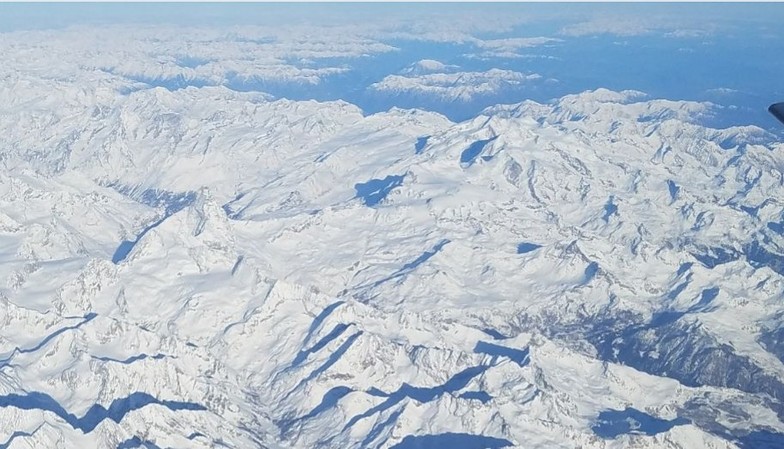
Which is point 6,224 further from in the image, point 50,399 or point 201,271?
point 50,399

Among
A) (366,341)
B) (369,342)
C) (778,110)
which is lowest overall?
(369,342)

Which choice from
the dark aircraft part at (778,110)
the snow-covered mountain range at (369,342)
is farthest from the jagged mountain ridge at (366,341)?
the dark aircraft part at (778,110)

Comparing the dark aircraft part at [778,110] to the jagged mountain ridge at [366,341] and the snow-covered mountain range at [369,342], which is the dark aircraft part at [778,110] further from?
the jagged mountain ridge at [366,341]

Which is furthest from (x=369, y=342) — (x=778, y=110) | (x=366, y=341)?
(x=778, y=110)

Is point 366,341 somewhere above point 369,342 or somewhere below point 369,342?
above

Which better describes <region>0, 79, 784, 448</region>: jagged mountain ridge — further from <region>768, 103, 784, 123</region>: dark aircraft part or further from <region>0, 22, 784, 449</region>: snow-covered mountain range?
<region>768, 103, 784, 123</region>: dark aircraft part

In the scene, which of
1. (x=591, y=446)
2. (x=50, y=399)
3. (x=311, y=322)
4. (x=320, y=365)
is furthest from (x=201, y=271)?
(x=591, y=446)

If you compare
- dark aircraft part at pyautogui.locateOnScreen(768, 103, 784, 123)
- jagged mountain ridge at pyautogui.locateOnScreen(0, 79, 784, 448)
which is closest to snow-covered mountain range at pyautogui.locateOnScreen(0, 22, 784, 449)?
jagged mountain ridge at pyautogui.locateOnScreen(0, 79, 784, 448)

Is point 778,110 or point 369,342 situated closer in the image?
point 778,110

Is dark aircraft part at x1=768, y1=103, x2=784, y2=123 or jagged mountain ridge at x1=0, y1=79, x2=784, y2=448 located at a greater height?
dark aircraft part at x1=768, y1=103, x2=784, y2=123

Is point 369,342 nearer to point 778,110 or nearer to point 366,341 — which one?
point 366,341

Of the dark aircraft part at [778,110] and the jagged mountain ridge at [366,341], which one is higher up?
the dark aircraft part at [778,110]
